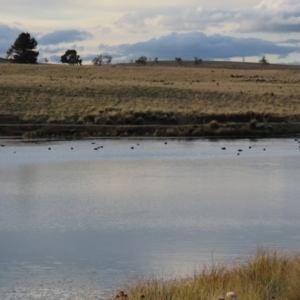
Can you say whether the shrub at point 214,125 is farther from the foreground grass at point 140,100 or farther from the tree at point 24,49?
the tree at point 24,49

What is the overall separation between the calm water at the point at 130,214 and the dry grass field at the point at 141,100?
1220cm

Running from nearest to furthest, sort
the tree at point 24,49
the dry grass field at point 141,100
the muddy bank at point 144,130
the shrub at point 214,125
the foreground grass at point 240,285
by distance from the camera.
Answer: the foreground grass at point 240,285 < the muddy bank at point 144,130 < the shrub at point 214,125 < the dry grass field at point 141,100 < the tree at point 24,49

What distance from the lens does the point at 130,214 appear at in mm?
14125

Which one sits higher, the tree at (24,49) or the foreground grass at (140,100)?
the tree at (24,49)

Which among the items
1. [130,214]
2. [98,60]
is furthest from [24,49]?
[130,214]

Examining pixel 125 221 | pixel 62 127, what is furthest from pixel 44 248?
pixel 62 127

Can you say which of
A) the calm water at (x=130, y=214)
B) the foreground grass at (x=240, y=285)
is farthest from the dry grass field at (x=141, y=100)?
the foreground grass at (x=240, y=285)

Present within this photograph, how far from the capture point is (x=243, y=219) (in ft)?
44.4

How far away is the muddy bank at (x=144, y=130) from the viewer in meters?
34.4

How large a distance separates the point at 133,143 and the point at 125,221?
1721 cm

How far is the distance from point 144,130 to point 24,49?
4752 centimetres

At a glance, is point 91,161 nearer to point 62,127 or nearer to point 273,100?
point 62,127

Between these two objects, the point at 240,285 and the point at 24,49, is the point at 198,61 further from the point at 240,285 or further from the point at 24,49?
the point at 240,285

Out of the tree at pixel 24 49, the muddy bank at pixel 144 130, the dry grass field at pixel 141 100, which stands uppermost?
the tree at pixel 24 49
